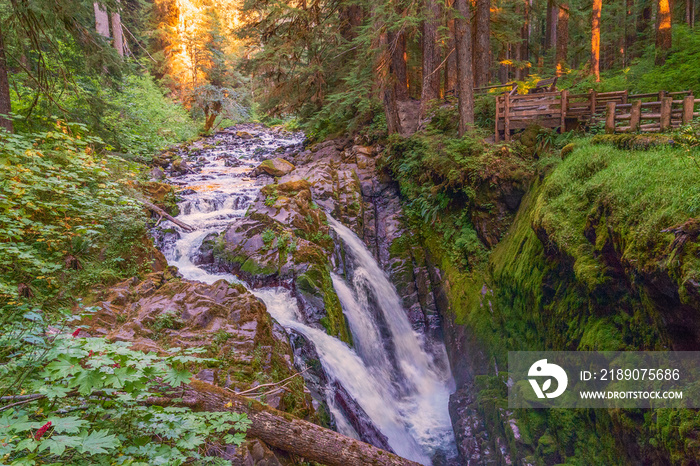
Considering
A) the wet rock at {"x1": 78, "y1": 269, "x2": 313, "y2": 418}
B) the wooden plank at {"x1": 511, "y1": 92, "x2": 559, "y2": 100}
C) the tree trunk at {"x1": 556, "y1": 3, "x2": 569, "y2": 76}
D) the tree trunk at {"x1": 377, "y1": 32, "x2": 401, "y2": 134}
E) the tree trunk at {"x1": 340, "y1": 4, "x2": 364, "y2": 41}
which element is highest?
the tree trunk at {"x1": 340, "y1": 4, "x2": 364, "y2": 41}

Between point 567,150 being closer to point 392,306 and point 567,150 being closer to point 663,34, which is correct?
point 392,306

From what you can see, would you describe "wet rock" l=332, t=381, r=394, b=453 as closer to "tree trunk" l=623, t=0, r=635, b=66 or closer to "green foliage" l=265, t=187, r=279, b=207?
"green foliage" l=265, t=187, r=279, b=207

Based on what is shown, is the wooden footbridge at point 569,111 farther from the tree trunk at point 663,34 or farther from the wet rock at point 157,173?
the wet rock at point 157,173

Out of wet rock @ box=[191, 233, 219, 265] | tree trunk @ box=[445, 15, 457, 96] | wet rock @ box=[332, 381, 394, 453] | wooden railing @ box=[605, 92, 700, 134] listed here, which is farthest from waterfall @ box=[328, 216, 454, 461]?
tree trunk @ box=[445, 15, 457, 96]

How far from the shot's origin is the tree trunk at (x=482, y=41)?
16531 mm

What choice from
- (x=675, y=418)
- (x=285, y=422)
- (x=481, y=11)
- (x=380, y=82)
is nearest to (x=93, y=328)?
(x=285, y=422)

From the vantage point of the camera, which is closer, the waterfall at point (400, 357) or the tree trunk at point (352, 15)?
the waterfall at point (400, 357)

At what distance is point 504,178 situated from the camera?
34.3ft

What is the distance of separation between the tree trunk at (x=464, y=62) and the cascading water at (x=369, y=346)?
5427 mm

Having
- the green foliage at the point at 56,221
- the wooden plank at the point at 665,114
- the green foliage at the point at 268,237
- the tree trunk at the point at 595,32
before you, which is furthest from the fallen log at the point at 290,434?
the tree trunk at the point at 595,32

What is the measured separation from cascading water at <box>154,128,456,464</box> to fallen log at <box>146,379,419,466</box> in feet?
7.41

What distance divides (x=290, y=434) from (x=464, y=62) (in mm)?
11837

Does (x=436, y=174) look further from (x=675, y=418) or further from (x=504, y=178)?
(x=675, y=418)

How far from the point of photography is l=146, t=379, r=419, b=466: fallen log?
12.3 ft
